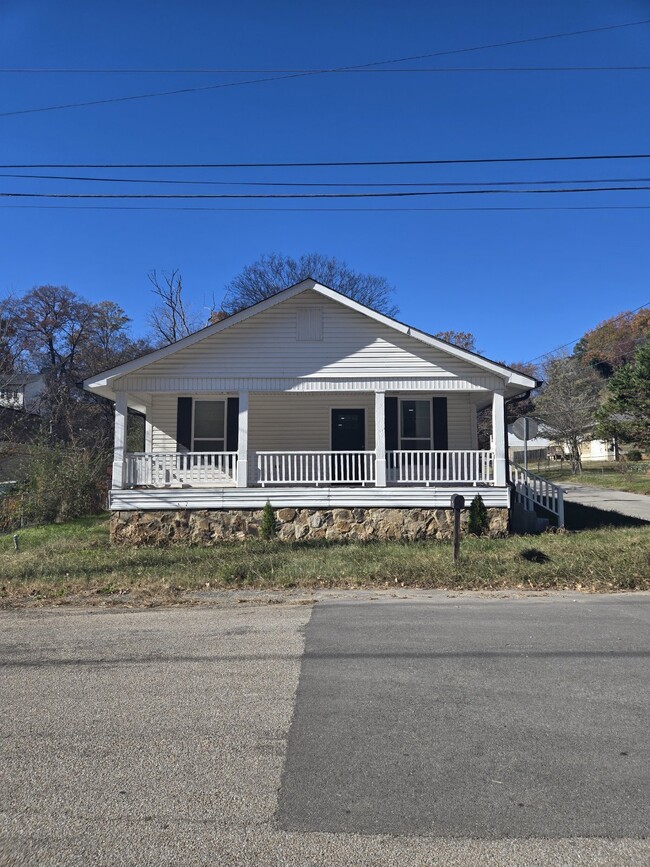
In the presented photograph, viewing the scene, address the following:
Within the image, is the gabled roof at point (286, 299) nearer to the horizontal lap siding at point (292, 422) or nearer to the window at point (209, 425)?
the window at point (209, 425)

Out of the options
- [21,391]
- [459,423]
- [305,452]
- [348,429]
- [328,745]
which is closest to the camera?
[328,745]

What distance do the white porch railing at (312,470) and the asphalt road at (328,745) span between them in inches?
303

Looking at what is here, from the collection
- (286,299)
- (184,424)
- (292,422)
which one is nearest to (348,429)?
(292,422)

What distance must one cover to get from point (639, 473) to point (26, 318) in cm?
4131

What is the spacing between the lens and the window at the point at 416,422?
16094mm

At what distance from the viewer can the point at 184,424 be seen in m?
15.8

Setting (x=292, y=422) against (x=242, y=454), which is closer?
(x=242, y=454)

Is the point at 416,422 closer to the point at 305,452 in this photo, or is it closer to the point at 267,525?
the point at 305,452

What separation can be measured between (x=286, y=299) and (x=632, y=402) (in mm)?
23754

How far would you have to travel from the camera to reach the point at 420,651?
556 cm

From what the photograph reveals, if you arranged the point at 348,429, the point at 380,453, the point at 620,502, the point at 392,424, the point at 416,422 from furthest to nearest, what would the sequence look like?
1. the point at 620,502
2. the point at 348,429
3. the point at 416,422
4. the point at 392,424
5. the point at 380,453

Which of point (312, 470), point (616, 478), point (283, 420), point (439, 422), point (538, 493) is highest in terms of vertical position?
point (283, 420)

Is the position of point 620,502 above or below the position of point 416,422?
below

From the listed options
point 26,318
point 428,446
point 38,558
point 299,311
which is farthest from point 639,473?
point 26,318
